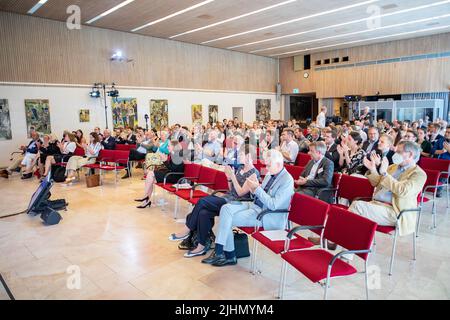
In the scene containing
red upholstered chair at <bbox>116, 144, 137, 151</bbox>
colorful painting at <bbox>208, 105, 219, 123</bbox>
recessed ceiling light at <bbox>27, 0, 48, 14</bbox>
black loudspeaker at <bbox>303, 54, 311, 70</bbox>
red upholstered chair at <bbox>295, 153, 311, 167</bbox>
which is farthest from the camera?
black loudspeaker at <bbox>303, 54, 311, 70</bbox>

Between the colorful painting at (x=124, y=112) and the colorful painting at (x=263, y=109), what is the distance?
858cm

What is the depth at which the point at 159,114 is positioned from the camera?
49.9ft

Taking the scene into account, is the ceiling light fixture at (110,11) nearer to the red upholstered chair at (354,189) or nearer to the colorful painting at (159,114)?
the colorful painting at (159,114)

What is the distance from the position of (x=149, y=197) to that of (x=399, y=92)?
50.9 feet

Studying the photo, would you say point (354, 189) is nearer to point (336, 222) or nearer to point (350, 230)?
point (336, 222)

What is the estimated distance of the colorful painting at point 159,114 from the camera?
14953 mm

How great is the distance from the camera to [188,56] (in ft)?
53.5

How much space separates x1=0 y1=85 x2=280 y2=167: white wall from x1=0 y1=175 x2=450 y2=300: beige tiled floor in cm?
707

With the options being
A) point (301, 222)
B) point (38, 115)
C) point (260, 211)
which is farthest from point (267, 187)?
point (38, 115)

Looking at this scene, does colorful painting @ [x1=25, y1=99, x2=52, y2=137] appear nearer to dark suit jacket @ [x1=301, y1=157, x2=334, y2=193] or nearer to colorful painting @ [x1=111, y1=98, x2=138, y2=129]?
colorful painting @ [x1=111, y1=98, x2=138, y2=129]

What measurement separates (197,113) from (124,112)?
13.8 feet

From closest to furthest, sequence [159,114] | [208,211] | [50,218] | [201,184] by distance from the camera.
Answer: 1. [208,211]
2. [201,184]
3. [50,218]
4. [159,114]

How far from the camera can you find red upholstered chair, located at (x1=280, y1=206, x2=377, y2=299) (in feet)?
8.14

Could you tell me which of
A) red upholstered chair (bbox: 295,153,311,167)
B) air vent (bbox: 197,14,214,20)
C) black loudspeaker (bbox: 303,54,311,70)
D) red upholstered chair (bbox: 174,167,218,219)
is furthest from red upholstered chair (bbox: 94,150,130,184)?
black loudspeaker (bbox: 303,54,311,70)
